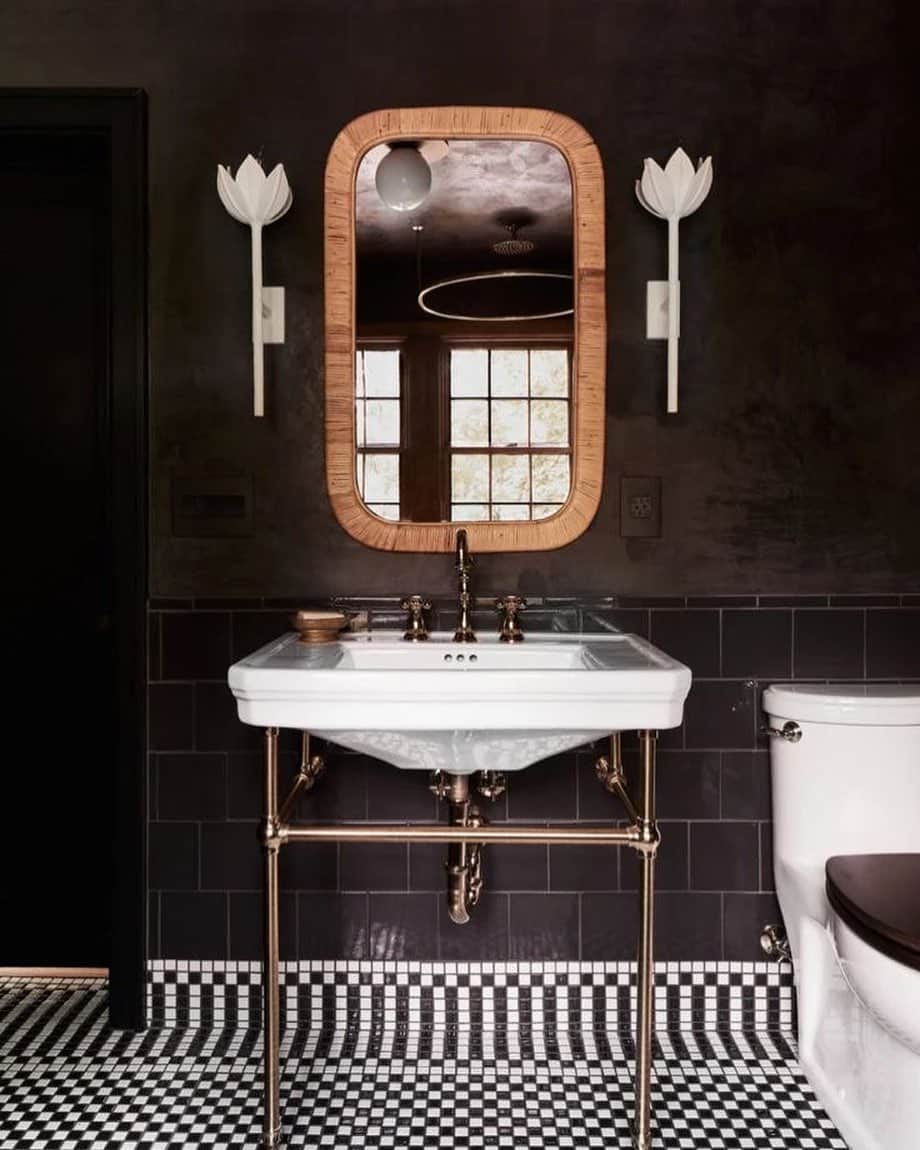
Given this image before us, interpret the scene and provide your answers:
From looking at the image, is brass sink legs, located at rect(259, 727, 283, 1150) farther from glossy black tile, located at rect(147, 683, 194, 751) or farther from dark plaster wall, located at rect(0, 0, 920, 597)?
dark plaster wall, located at rect(0, 0, 920, 597)

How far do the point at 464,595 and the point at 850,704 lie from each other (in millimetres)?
814

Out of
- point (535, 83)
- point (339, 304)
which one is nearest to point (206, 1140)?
point (339, 304)

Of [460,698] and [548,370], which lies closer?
[460,698]

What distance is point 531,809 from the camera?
6.98ft

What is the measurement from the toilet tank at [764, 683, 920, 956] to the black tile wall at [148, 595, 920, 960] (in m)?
0.15

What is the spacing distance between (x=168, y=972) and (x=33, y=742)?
0.67 metres

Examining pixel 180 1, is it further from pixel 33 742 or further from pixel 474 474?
pixel 33 742

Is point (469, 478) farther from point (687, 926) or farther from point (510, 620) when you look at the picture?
point (687, 926)

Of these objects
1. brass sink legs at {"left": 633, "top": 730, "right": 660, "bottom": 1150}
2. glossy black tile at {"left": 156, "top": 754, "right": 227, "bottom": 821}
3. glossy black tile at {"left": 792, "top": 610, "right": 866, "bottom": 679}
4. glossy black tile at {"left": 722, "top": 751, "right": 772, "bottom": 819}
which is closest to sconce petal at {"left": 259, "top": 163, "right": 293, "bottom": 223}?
glossy black tile at {"left": 156, "top": 754, "right": 227, "bottom": 821}

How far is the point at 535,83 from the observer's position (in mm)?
2092

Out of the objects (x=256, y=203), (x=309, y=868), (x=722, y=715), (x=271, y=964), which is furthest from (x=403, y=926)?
(x=256, y=203)

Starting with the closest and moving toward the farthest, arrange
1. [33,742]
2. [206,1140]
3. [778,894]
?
[206,1140] → [778,894] → [33,742]

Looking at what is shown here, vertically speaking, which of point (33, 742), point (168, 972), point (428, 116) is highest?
point (428, 116)

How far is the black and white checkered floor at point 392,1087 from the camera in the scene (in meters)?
1.76
